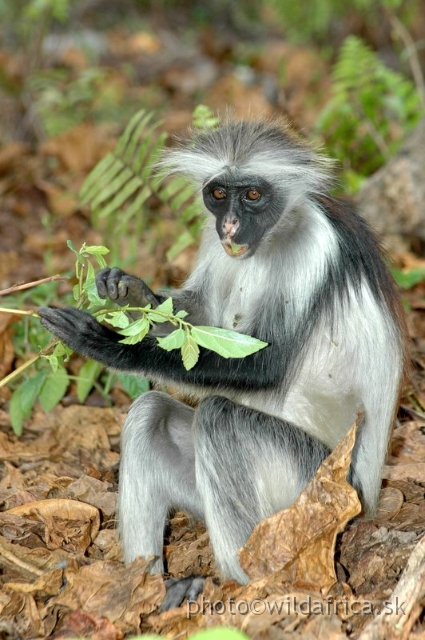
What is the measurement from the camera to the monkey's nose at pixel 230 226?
4.74 m

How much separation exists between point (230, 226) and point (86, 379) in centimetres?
223

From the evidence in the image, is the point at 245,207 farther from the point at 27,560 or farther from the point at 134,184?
the point at 134,184

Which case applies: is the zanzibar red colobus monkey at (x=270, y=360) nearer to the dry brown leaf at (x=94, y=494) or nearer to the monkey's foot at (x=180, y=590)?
the monkey's foot at (x=180, y=590)

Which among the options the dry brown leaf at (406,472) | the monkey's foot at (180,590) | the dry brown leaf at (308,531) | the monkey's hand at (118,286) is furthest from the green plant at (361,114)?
the monkey's foot at (180,590)

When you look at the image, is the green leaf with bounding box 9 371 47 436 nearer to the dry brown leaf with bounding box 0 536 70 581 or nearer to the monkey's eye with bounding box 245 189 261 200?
the dry brown leaf with bounding box 0 536 70 581

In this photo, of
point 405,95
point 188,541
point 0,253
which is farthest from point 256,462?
point 405,95

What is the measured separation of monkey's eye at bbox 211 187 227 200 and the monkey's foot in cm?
214

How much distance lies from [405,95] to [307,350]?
687 centimetres

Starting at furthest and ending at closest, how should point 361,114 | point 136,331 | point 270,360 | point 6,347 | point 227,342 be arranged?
point 361,114 < point 6,347 < point 270,360 < point 136,331 < point 227,342

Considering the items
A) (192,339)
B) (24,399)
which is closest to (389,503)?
(192,339)

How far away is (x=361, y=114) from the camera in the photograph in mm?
Result: 10258

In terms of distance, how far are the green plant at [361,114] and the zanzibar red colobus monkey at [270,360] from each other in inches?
192

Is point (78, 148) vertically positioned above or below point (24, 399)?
above

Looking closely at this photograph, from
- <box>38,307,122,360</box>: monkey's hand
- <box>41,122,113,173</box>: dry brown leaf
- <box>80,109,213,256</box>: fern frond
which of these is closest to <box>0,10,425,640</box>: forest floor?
<box>80,109,213,256</box>: fern frond
